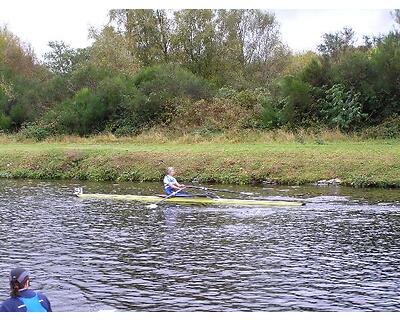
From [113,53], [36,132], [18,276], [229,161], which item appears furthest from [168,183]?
[113,53]

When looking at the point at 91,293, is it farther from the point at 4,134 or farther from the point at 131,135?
the point at 4,134

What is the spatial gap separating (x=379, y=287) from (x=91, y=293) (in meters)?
6.47

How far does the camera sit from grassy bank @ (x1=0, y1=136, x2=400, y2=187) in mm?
32219

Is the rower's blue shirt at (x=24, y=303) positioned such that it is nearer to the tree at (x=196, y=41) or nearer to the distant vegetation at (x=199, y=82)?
the distant vegetation at (x=199, y=82)

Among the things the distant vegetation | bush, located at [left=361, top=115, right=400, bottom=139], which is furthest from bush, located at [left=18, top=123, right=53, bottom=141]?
bush, located at [left=361, top=115, right=400, bottom=139]

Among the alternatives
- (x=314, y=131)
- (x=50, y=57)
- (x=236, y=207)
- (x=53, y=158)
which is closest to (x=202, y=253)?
(x=236, y=207)

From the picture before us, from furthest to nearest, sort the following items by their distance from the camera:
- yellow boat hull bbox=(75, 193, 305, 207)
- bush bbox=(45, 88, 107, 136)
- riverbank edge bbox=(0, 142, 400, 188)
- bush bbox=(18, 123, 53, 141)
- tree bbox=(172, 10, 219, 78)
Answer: tree bbox=(172, 10, 219, 78) < bush bbox=(18, 123, 53, 141) < bush bbox=(45, 88, 107, 136) < riverbank edge bbox=(0, 142, 400, 188) < yellow boat hull bbox=(75, 193, 305, 207)

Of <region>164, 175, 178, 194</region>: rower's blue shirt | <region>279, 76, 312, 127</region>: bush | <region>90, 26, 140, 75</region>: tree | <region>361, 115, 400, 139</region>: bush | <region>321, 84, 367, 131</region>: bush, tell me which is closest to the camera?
<region>164, 175, 178, 194</region>: rower's blue shirt

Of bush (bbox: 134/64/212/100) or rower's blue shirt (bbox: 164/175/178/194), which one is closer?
rower's blue shirt (bbox: 164/175/178/194)

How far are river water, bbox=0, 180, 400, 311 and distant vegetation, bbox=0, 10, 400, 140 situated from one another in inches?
761

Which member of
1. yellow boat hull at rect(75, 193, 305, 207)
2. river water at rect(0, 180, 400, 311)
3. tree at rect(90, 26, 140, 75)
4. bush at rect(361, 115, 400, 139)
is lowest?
river water at rect(0, 180, 400, 311)

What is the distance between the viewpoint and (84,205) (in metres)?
26.1

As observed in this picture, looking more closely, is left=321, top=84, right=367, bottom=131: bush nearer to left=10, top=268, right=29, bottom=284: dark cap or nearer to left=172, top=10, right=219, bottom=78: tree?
left=172, top=10, right=219, bottom=78: tree

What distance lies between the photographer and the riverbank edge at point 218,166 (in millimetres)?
31781
